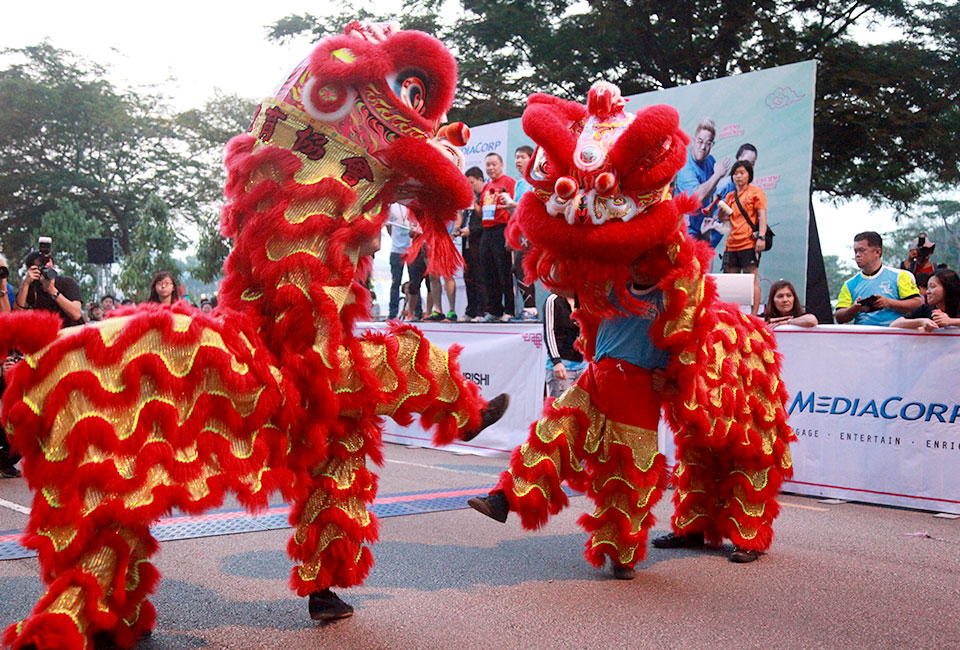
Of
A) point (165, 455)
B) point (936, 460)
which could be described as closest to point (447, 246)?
point (165, 455)

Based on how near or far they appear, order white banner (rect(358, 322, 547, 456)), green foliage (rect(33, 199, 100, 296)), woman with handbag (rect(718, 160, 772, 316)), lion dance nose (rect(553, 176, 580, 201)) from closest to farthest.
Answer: lion dance nose (rect(553, 176, 580, 201)) → white banner (rect(358, 322, 547, 456)) → woman with handbag (rect(718, 160, 772, 316)) → green foliage (rect(33, 199, 100, 296))

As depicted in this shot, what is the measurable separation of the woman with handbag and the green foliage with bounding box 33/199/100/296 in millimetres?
24713

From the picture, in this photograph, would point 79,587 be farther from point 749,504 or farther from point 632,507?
point 749,504

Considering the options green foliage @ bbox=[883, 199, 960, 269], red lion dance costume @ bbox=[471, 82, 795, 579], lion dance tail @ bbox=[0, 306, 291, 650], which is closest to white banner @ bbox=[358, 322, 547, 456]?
red lion dance costume @ bbox=[471, 82, 795, 579]

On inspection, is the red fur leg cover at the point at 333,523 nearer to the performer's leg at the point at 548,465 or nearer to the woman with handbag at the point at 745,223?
the performer's leg at the point at 548,465

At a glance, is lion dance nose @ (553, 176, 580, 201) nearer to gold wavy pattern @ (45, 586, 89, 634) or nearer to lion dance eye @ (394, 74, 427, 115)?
lion dance eye @ (394, 74, 427, 115)

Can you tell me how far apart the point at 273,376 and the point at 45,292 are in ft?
14.8

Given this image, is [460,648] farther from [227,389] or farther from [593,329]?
[593,329]

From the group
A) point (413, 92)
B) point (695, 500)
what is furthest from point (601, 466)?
point (413, 92)

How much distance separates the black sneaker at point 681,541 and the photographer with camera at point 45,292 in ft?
15.0

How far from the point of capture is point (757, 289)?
853cm

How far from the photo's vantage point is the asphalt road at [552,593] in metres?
3.16

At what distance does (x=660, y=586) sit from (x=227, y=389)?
7.25 ft

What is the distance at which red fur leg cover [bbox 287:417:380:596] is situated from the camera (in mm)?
3062
